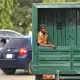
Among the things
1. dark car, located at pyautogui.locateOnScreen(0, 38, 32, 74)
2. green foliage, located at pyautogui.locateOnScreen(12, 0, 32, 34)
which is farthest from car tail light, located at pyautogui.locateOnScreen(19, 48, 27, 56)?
green foliage, located at pyautogui.locateOnScreen(12, 0, 32, 34)

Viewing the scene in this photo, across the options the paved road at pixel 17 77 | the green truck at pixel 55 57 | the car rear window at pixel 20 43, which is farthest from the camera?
the car rear window at pixel 20 43

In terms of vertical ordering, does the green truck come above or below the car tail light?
above

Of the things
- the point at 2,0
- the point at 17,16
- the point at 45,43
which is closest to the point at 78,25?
the point at 45,43

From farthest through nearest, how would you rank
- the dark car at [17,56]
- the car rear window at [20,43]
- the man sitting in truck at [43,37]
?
1. the car rear window at [20,43]
2. the dark car at [17,56]
3. the man sitting in truck at [43,37]

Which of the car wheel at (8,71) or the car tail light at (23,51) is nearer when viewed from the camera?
the car tail light at (23,51)

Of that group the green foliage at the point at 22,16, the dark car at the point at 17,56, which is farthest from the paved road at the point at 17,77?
the green foliage at the point at 22,16

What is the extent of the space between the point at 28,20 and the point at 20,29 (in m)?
2.72

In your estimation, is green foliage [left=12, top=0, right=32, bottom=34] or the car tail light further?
green foliage [left=12, top=0, right=32, bottom=34]

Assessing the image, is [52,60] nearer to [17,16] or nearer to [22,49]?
[22,49]

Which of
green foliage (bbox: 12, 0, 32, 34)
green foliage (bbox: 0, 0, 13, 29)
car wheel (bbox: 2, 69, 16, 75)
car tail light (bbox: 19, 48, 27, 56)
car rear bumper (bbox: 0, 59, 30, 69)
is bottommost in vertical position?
green foliage (bbox: 12, 0, 32, 34)

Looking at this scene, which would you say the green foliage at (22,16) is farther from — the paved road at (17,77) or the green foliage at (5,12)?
the paved road at (17,77)

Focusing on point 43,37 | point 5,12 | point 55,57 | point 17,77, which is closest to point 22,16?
point 5,12

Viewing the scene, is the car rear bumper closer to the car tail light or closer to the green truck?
the car tail light

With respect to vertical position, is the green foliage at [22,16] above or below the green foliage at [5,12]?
below
